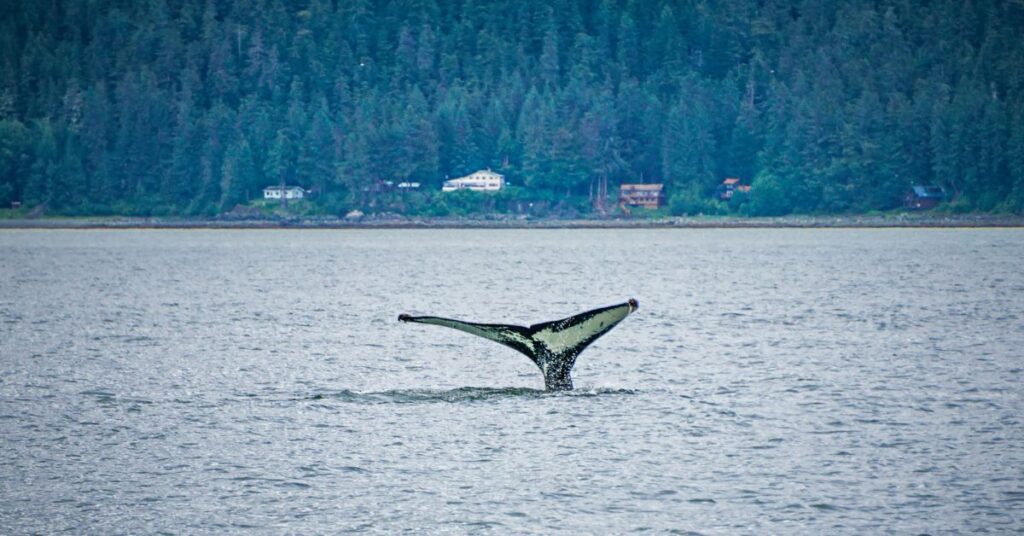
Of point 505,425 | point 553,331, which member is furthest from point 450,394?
point 553,331

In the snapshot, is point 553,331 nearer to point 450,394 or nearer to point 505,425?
point 505,425

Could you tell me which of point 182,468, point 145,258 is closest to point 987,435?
point 182,468

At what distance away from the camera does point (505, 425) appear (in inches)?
1334

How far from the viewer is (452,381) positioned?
Answer: 144 ft

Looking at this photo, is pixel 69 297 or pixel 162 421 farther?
pixel 69 297

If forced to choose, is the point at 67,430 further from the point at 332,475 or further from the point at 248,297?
the point at 248,297

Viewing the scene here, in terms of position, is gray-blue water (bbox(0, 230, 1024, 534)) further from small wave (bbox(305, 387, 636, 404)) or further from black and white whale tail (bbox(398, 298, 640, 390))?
black and white whale tail (bbox(398, 298, 640, 390))

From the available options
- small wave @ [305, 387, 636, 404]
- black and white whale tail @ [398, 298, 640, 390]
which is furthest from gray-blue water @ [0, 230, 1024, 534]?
black and white whale tail @ [398, 298, 640, 390]

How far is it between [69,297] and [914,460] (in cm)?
7255

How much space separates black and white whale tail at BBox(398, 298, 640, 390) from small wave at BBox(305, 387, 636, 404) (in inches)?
177

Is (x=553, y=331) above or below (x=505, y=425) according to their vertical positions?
above

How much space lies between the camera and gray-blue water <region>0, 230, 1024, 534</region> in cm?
2534

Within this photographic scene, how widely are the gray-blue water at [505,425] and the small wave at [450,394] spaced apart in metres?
0.14

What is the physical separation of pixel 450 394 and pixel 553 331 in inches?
345
